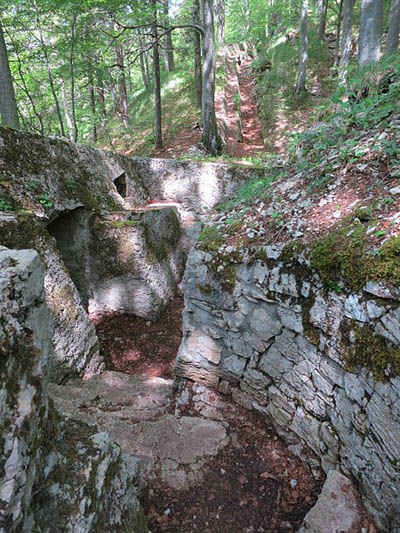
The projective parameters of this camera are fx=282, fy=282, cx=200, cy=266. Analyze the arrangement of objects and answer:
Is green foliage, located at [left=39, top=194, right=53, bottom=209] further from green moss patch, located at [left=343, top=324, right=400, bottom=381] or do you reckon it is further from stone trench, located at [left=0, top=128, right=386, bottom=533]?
green moss patch, located at [left=343, top=324, right=400, bottom=381]

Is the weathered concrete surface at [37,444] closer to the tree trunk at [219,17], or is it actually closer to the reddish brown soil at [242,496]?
the reddish brown soil at [242,496]

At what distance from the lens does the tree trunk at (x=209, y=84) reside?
8.77m

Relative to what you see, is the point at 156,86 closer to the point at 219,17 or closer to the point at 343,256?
the point at 343,256

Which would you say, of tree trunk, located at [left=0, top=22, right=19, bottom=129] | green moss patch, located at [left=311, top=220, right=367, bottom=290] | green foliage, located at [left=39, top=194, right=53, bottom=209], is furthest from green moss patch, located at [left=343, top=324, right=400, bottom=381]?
tree trunk, located at [left=0, top=22, right=19, bottom=129]

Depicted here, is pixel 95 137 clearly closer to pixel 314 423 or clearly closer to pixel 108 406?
pixel 108 406

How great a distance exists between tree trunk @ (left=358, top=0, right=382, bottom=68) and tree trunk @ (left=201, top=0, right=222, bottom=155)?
4.53 m

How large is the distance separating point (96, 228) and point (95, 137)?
1372 cm

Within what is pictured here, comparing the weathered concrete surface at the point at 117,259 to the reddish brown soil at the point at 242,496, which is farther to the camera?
the weathered concrete surface at the point at 117,259

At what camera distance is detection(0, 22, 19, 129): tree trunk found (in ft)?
21.8

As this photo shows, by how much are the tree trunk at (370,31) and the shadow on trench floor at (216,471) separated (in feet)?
24.3

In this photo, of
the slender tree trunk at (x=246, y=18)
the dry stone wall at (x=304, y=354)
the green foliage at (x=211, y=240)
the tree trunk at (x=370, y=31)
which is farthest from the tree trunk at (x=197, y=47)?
the slender tree trunk at (x=246, y=18)

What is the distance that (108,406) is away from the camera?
13.0 ft

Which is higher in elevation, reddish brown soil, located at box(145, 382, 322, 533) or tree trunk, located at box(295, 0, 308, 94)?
tree trunk, located at box(295, 0, 308, 94)

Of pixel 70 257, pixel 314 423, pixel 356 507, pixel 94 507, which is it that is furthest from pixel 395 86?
pixel 70 257
